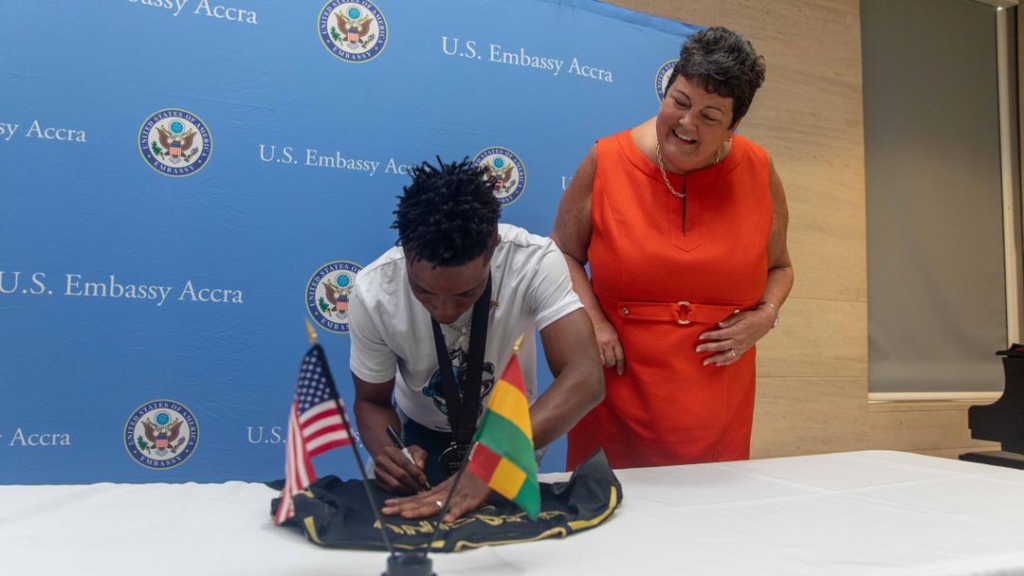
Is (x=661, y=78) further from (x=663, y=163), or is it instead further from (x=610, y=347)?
(x=610, y=347)

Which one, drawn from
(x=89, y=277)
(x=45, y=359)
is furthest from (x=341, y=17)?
(x=45, y=359)

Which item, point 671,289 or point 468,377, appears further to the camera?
point 671,289

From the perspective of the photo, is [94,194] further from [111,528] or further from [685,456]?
[685,456]

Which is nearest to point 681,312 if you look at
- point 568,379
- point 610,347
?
point 610,347

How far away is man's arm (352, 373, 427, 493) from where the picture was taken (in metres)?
1.33

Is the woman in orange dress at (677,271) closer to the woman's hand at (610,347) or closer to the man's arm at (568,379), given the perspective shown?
the woman's hand at (610,347)

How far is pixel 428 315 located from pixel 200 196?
3.62 ft

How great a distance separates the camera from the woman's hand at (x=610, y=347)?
184cm

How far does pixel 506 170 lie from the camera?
2.65 metres

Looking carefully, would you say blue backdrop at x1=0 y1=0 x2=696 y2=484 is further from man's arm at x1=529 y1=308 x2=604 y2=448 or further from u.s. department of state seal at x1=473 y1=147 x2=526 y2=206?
man's arm at x1=529 y1=308 x2=604 y2=448

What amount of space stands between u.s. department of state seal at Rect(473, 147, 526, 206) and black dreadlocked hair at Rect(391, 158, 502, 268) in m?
1.21

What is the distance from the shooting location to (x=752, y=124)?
3.52 meters

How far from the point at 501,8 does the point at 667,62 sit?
0.70 meters

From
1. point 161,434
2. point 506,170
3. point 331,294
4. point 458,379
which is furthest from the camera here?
point 506,170
